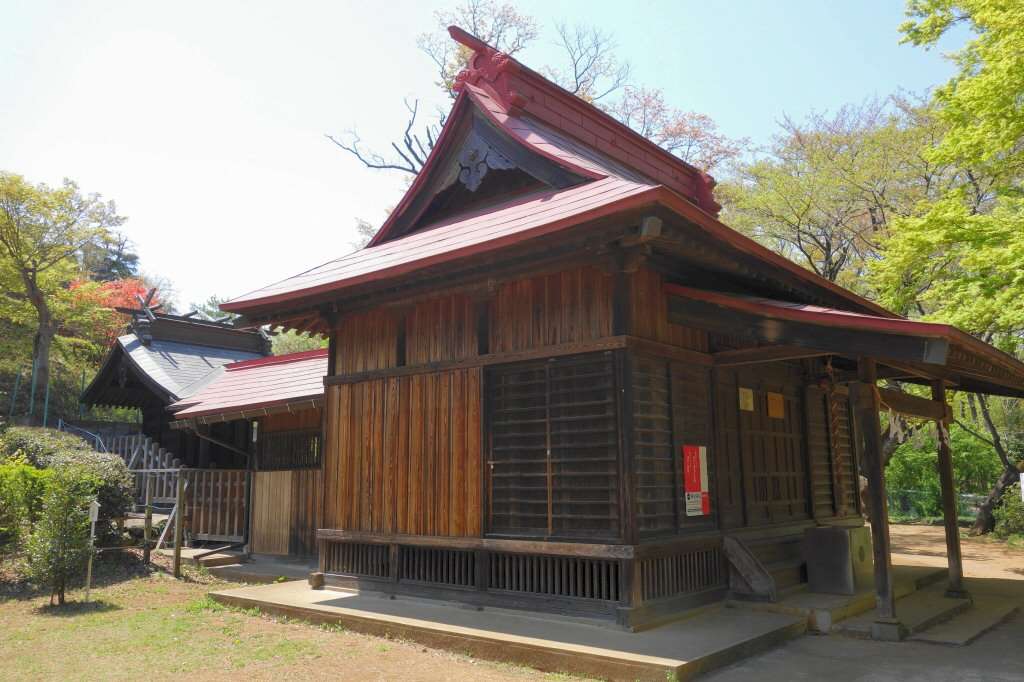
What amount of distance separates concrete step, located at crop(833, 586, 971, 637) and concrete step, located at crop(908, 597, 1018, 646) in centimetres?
6

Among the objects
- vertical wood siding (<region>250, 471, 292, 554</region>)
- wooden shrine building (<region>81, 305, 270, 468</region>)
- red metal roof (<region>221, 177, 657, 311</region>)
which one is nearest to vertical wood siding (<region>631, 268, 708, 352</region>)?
red metal roof (<region>221, 177, 657, 311</region>)

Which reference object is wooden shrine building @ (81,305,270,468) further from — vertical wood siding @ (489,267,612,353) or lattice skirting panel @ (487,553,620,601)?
vertical wood siding @ (489,267,612,353)

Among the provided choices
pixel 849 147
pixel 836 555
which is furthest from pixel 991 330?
pixel 849 147

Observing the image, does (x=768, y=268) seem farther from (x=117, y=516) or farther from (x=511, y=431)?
(x=117, y=516)

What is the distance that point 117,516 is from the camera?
11602 millimetres

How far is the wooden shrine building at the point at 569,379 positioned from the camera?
22.0 feet

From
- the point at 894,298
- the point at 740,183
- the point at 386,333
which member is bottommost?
the point at 386,333

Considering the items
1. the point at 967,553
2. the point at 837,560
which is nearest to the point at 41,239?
the point at 837,560

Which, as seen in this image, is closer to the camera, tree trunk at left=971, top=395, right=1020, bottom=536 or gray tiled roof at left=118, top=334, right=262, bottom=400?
gray tiled roof at left=118, top=334, right=262, bottom=400

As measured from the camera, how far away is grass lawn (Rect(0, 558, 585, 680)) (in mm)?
6090

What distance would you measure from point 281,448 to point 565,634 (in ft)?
25.8

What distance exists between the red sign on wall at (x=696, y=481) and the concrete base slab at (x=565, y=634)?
3.38ft

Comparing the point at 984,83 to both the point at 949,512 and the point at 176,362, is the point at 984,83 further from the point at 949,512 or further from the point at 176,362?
the point at 176,362

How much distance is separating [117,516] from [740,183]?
1728 cm
